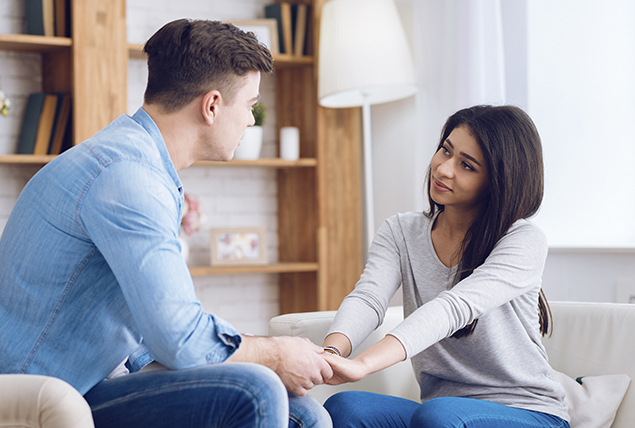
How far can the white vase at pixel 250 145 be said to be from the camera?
304 cm

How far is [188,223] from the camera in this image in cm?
297

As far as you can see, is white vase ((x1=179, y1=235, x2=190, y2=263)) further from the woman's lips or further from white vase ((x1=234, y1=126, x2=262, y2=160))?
the woman's lips

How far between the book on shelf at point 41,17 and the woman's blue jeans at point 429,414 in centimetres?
218

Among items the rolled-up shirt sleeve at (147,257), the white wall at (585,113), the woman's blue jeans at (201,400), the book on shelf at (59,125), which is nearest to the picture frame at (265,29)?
the book on shelf at (59,125)

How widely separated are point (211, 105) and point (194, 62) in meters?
0.09

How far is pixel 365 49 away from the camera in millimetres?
2635

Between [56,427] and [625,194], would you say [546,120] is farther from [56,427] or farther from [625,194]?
[56,427]

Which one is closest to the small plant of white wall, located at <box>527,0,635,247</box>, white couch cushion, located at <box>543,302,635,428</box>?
white wall, located at <box>527,0,635,247</box>

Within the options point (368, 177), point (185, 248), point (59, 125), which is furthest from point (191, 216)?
point (368, 177)

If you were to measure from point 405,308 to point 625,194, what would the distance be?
106 centimetres

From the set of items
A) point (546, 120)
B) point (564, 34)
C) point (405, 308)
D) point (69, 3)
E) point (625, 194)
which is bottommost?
point (405, 308)

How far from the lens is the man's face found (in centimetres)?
128

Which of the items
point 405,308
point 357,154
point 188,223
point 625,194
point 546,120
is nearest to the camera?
point 405,308

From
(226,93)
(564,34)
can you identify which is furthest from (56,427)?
(564,34)
